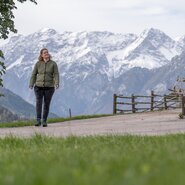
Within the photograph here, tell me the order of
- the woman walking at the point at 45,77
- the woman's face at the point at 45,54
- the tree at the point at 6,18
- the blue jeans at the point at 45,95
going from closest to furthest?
the woman's face at the point at 45,54 < the woman walking at the point at 45,77 < the blue jeans at the point at 45,95 < the tree at the point at 6,18

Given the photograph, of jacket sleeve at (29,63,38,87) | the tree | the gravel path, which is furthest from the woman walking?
the tree

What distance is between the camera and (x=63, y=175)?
2.79 metres

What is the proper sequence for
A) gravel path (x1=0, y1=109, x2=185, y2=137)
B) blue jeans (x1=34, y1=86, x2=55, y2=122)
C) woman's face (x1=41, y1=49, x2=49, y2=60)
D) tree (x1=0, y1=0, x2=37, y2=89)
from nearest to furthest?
gravel path (x1=0, y1=109, x2=185, y2=137), woman's face (x1=41, y1=49, x2=49, y2=60), blue jeans (x1=34, y1=86, x2=55, y2=122), tree (x1=0, y1=0, x2=37, y2=89)

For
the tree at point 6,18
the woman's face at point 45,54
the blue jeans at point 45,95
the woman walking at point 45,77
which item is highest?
the tree at point 6,18

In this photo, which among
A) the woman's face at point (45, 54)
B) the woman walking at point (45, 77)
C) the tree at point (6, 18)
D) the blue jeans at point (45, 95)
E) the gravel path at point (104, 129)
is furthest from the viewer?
the tree at point (6, 18)

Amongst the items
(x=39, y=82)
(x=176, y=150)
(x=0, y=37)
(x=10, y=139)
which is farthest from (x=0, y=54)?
(x=176, y=150)

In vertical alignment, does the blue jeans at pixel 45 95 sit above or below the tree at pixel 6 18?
below

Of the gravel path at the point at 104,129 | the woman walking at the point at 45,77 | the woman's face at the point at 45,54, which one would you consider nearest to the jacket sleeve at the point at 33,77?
the woman walking at the point at 45,77

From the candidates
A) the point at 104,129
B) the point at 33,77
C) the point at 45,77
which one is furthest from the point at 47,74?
the point at 104,129

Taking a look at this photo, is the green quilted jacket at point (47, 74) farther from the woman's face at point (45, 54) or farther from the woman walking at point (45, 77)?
the woman's face at point (45, 54)

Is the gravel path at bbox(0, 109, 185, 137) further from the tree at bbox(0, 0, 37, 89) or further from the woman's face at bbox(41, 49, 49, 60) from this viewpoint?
the tree at bbox(0, 0, 37, 89)

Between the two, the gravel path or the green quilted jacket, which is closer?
the gravel path

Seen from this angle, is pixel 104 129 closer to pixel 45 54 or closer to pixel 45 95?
pixel 45 95

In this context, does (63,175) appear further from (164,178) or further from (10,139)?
(10,139)
